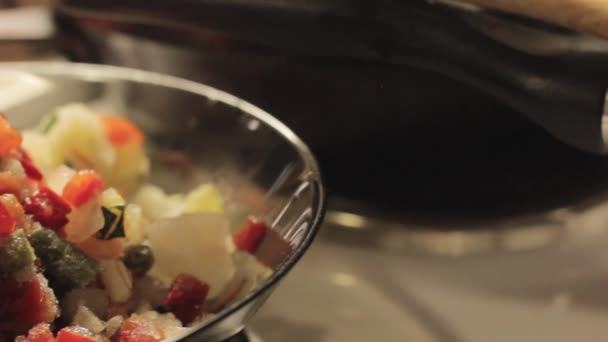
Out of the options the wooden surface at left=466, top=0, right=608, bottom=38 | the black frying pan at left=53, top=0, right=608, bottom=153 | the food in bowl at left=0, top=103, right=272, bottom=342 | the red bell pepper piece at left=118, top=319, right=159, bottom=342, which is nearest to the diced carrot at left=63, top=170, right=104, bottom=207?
the food in bowl at left=0, top=103, right=272, bottom=342

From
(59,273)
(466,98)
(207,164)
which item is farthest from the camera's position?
(207,164)

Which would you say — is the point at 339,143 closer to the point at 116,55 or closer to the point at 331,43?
the point at 331,43

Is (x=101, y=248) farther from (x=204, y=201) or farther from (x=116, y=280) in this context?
(x=204, y=201)

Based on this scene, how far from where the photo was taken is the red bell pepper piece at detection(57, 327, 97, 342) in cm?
45

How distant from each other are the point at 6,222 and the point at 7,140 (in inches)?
4.0

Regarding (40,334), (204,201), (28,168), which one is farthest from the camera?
(204,201)

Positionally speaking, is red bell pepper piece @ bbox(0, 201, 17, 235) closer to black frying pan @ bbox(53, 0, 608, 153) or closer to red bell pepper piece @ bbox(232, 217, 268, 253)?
red bell pepper piece @ bbox(232, 217, 268, 253)

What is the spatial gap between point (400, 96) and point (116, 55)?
381mm

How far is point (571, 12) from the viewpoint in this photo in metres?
0.52

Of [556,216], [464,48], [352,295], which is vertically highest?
[464,48]

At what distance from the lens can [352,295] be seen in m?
0.65

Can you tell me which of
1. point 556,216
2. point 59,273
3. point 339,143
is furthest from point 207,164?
point 556,216

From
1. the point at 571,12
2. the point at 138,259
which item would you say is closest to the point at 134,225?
the point at 138,259

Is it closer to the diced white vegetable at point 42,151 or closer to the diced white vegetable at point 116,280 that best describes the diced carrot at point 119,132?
the diced white vegetable at point 42,151
